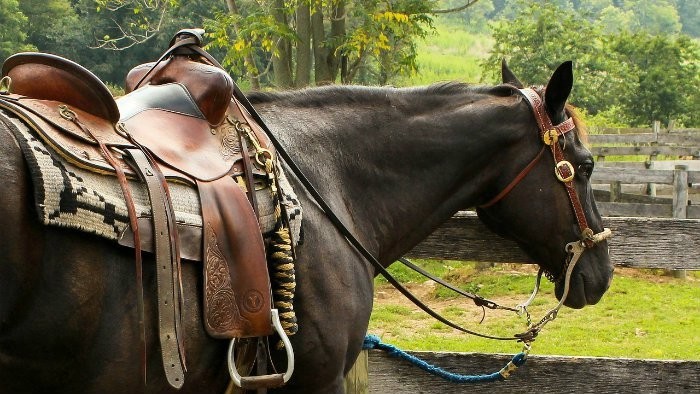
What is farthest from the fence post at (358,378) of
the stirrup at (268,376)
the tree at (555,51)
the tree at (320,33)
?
the tree at (555,51)

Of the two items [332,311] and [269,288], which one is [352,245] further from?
[269,288]

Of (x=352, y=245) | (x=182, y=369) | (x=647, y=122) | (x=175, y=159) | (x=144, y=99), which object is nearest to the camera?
(x=182, y=369)

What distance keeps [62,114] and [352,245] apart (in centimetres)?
111

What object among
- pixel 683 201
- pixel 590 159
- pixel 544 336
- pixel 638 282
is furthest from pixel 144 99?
pixel 683 201

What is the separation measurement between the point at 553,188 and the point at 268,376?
1.49 meters

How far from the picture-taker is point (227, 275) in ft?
7.70

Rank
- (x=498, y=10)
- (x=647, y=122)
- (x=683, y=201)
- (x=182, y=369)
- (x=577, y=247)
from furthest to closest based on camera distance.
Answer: (x=498, y=10) < (x=647, y=122) < (x=683, y=201) < (x=577, y=247) < (x=182, y=369)

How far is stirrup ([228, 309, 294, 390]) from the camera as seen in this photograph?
237 centimetres

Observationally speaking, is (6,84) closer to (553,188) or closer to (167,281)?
(167,281)

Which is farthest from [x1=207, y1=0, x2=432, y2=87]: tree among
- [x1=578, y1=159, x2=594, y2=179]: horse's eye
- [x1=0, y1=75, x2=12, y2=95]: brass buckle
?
[x1=0, y1=75, x2=12, y2=95]: brass buckle

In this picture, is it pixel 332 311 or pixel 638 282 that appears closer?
pixel 332 311

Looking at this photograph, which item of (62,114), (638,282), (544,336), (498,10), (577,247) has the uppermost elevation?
(62,114)

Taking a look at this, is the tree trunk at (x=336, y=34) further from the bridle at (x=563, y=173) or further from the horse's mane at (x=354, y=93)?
the bridle at (x=563, y=173)

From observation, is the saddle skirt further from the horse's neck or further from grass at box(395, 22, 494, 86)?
grass at box(395, 22, 494, 86)
